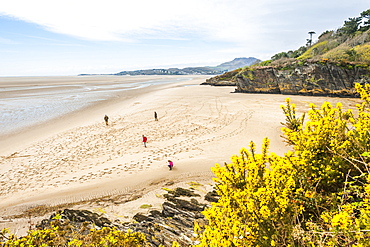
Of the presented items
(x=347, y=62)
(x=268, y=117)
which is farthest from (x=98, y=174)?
(x=347, y=62)

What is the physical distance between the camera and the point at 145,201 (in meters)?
7.53

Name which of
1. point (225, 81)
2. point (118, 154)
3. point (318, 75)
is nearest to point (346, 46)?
point (318, 75)

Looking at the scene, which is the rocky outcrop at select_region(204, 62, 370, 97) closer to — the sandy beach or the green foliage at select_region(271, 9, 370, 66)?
the green foliage at select_region(271, 9, 370, 66)

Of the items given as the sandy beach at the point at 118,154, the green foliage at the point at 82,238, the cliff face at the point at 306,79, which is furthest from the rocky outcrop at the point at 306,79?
the green foliage at the point at 82,238

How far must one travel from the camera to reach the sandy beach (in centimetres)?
848

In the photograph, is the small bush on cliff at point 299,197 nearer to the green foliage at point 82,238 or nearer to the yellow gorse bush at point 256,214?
the yellow gorse bush at point 256,214

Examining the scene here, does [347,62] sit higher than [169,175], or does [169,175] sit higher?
[347,62]

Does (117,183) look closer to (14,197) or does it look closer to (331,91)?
(14,197)

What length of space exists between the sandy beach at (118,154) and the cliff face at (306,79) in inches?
288

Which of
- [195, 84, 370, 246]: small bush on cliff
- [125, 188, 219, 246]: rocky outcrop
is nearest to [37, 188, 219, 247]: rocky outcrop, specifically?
[125, 188, 219, 246]: rocky outcrop

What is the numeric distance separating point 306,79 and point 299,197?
2995 centimetres

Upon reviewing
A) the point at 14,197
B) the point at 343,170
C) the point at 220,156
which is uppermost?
the point at 343,170

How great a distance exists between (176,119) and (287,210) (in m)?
15.6

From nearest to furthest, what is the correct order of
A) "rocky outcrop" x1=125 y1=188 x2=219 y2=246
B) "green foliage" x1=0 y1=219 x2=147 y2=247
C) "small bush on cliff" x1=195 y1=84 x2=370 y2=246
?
"small bush on cliff" x1=195 y1=84 x2=370 y2=246 → "green foliage" x1=0 y1=219 x2=147 y2=247 → "rocky outcrop" x1=125 y1=188 x2=219 y2=246
